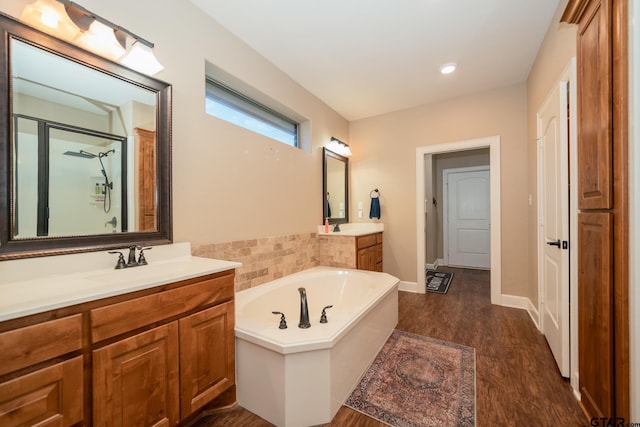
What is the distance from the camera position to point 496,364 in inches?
74.4

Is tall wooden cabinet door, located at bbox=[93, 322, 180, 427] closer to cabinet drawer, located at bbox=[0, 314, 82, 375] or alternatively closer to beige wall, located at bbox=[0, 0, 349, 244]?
cabinet drawer, located at bbox=[0, 314, 82, 375]

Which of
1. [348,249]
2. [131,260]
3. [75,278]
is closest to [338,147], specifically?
[348,249]

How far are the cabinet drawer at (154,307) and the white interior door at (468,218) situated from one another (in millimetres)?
5110

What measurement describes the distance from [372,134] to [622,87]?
300 centimetres

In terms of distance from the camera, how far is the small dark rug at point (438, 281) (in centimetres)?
372

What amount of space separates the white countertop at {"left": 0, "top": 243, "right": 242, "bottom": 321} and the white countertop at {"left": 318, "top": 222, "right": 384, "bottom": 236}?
175cm

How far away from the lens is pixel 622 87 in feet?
3.19

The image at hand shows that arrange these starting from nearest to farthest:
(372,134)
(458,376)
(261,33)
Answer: (458,376) → (261,33) → (372,134)

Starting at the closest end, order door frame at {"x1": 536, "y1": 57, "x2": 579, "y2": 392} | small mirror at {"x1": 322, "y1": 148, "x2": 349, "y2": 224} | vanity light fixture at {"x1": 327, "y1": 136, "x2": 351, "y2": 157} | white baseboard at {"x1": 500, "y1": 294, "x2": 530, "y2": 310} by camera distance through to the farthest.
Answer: door frame at {"x1": 536, "y1": 57, "x2": 579, "y2": 392} → white baseboard at {"x1": 500, "y1": 294, "x2": 530, "y2": 310} → small mirror at {"x1": 322, "y1": 148, "x2": 349, "y2": 224} → vanity light fixture at {"x1": 327, "y1": 136, "x2": 351, "y2": 157}

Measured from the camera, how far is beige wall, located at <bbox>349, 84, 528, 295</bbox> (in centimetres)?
296

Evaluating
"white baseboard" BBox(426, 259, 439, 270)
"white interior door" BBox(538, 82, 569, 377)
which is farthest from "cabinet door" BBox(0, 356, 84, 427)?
"white baseboard" BBox(426, 259, 439, 270)

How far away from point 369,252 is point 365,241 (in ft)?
0.64

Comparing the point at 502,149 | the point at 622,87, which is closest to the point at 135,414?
the point at 622,87

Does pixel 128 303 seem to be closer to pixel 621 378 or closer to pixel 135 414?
pixel 135 414
